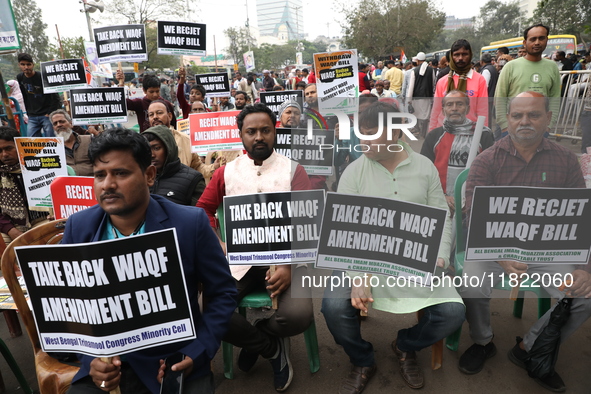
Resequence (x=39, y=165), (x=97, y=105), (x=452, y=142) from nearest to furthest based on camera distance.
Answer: (x=452, y=142) < (x=39, y=165) < (x=97, y=105)

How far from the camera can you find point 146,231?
1789mm

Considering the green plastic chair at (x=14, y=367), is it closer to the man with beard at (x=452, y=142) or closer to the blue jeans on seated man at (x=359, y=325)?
the blue jeans on seated man at (x=359, y=325)

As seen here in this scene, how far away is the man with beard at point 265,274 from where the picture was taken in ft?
8.27

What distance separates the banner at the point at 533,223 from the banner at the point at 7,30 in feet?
20.3

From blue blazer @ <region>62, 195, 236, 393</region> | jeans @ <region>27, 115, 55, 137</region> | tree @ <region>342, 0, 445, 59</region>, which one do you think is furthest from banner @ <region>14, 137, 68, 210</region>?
tree @ <region>342, 0, 445, 59</region>

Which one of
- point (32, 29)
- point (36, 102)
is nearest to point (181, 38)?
point (36, 102)

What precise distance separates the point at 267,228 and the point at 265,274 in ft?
1.44

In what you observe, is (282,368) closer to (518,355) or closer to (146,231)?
(146,231)

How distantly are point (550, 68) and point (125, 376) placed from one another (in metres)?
4.76

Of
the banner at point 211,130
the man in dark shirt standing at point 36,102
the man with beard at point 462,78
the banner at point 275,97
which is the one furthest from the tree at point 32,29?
the man with beard at point 462,78

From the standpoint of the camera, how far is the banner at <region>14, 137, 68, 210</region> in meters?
3.48

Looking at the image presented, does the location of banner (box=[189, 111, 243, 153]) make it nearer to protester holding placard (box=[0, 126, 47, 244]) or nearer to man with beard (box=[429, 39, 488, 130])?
protester holding placard (box=[0, 126, 47, 244])

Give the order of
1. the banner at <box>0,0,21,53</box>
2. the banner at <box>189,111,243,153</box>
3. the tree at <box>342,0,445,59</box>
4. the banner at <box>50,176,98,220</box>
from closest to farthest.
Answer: the banner at <box>50,176,98,220</box> < the banner at <box>189,111,243,153</box> < the banner at <box>0,0,21,53</box> < the tree at <box>342,0,445,59</box>

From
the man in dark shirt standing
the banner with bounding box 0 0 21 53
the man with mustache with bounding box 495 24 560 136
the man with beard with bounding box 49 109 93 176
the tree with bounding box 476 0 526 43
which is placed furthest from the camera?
the tree with bounding box 476 0 526 43
